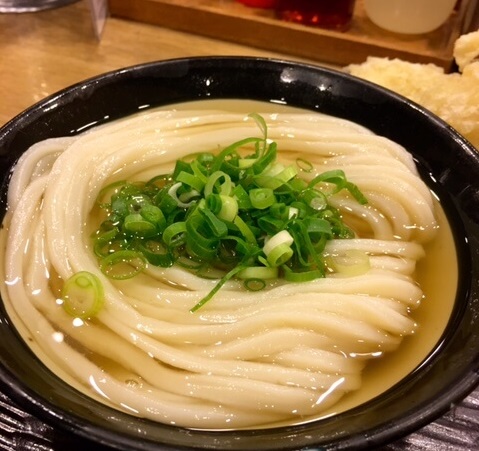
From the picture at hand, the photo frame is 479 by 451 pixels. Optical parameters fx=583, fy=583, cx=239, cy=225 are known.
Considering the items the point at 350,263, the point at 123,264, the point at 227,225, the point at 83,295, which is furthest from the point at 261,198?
the point at 83,295

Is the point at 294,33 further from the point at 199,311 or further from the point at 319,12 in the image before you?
the point at 199,311

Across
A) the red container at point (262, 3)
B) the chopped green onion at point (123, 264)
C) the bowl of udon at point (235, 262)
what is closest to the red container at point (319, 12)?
the red container at point (262, 3)

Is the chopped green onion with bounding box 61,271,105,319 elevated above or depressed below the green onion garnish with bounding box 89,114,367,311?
below

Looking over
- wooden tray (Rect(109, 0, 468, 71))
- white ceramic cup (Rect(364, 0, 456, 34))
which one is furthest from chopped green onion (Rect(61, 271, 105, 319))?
white ceramic cup (Rect(364, 0, 456, 34))

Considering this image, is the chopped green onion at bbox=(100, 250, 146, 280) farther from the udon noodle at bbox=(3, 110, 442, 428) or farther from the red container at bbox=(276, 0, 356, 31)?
the red container at bbox=(276, 0, 356, 31)

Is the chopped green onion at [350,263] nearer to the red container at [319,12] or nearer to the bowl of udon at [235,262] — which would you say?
the bowl of udon at [235,262]

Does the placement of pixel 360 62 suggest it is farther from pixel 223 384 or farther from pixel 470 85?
pixel 223 384
